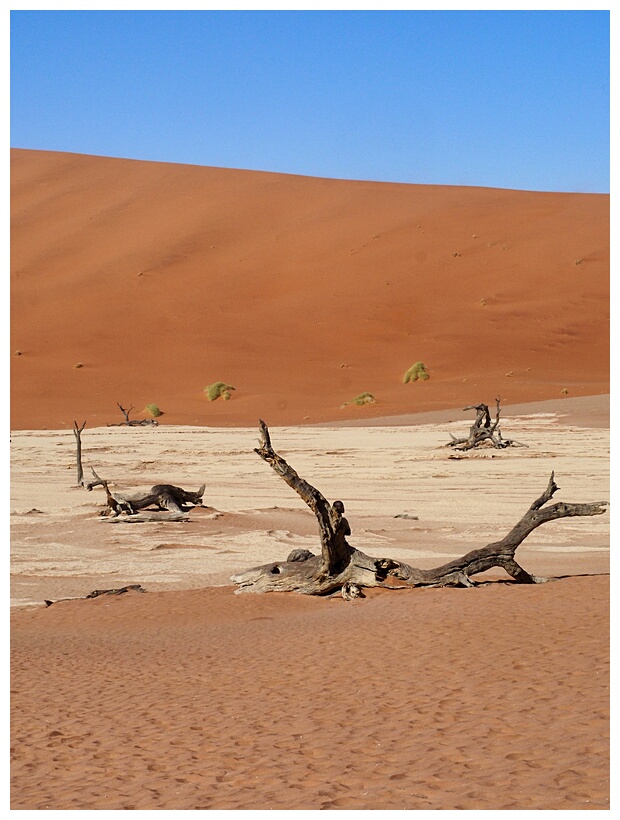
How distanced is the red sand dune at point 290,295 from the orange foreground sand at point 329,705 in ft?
77.9

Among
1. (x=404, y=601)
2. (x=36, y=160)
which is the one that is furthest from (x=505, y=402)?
(x=36, y=160)

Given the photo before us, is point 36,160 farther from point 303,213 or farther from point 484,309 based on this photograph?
point 484,309

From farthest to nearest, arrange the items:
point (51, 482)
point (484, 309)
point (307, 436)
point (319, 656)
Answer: point (484, 309) → point (307, 436) → point (51, 482) → point (319, 656)

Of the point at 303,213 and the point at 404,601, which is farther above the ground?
the point at 303,213

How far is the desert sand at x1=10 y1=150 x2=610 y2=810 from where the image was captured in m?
5.16

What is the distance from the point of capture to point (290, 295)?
51125 millimetres

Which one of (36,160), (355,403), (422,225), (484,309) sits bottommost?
(355,403)

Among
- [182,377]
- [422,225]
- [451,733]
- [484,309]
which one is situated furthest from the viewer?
[422,225]

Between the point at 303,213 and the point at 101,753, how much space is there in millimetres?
60963

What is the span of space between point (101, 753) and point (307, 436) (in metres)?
22.8

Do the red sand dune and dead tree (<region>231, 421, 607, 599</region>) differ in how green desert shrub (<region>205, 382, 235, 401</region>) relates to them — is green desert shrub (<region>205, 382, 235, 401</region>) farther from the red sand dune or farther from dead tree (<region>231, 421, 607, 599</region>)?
dead tree (<region>231, 421, 607, 599</region>)

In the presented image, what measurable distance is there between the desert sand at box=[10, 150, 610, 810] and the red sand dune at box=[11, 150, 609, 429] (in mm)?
216

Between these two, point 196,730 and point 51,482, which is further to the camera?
point 51,482

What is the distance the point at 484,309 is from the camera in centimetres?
4691
